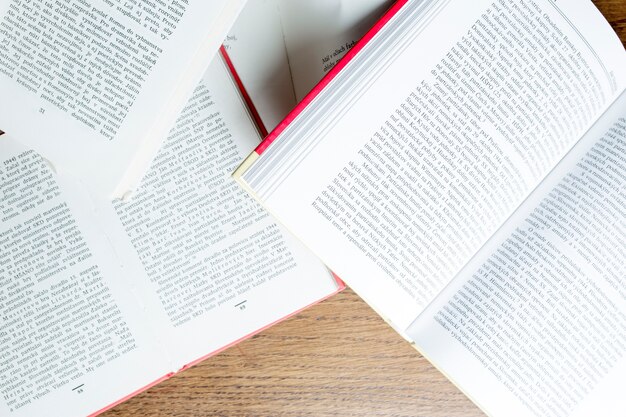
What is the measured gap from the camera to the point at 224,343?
0.65 metres

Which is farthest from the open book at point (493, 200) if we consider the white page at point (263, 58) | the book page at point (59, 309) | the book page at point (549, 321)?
the book page at point (59, 309)

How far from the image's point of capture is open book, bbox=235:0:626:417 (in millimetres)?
569

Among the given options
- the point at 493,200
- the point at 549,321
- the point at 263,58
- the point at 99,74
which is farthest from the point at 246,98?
the point at 549,321

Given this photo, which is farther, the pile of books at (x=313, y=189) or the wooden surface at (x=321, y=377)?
the wooden surface at (x=321, y=377)

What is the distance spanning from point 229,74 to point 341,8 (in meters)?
0.13

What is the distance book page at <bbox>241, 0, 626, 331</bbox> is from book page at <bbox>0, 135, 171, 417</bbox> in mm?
202

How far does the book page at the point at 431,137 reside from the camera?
1.83 feet

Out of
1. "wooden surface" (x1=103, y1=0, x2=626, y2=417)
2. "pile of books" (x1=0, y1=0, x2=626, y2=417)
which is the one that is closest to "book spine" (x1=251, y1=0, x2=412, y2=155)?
"pile of books" (x1=0, y1=0, x2=626, y2=417)

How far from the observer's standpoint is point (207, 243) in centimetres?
64

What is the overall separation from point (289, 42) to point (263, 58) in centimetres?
3

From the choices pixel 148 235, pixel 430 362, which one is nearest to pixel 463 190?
pixel 430 362

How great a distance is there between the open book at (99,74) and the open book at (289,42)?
0.09 metres

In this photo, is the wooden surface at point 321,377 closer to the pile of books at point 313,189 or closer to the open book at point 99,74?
the pile of books at point 313,189

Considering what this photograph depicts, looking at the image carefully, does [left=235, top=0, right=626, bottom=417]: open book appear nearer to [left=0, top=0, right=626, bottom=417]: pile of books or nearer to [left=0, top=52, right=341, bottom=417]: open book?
[left=0, top=0, right=626, bottom=417]: pile of books
